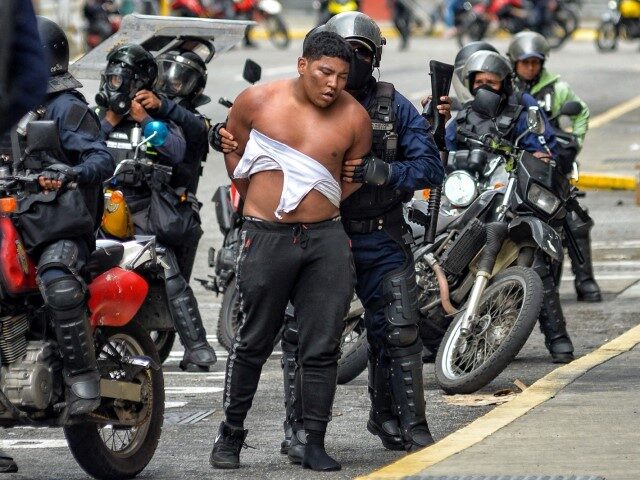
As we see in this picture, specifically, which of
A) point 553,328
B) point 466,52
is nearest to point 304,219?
point 553,328

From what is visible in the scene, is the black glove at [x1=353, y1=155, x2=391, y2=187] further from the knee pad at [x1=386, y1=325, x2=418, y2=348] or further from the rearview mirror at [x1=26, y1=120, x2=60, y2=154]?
the rearview mirror at [x1=26, y1=120, x2=60, y2=154]

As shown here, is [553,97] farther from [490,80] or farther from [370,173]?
[370,173]

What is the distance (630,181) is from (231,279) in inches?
347

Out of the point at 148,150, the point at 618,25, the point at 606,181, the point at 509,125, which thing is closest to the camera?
the point at 148,150

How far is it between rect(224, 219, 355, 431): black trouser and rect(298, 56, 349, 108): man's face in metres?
0.52

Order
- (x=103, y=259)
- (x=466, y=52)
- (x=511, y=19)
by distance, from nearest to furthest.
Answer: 1. (x=103, y=259)
2. (x=466, y=52)
3. (x=511, y=19)

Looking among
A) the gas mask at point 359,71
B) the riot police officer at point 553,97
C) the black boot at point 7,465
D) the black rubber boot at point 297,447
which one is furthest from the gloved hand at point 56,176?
the riot police officer at point 553,97

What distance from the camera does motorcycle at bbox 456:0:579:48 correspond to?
3684cm

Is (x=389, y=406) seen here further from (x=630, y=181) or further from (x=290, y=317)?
(x=630, y=181)

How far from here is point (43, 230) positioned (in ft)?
24.2

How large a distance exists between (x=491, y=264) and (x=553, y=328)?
717mm

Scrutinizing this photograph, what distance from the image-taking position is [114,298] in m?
7.45

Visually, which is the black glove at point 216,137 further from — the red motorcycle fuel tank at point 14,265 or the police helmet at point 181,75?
the police helmet at point 181,75

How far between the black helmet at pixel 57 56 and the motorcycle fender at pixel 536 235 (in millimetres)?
2893
